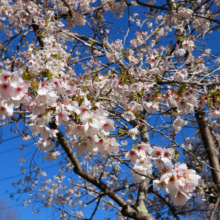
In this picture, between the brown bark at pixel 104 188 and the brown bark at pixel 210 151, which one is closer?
the brown bark at pixel 104 188

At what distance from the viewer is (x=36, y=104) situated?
4.17ft

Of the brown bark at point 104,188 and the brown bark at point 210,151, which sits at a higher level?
the brown bark at point 210,151

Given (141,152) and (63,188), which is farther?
(63,188)

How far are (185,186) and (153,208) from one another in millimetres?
4591

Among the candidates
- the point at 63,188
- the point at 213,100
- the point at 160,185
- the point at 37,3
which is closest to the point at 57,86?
the point at 160,185

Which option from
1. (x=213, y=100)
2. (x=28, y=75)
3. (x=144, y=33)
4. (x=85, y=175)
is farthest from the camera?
(x=144, y=33)

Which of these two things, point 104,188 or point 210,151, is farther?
point 210,151

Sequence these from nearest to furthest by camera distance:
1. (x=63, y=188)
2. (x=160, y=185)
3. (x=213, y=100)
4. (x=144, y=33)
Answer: (x=160, y=185) < (x=213, y=100) < (x=144, y=33) < (x=63, y=188)

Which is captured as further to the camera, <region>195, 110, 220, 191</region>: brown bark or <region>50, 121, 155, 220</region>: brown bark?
<region>195, 110, 220, 191</region>: brown bark

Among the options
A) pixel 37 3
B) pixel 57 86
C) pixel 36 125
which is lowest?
pixel 36 125

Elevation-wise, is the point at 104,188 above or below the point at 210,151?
below

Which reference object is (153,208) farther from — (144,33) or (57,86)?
(57,86)

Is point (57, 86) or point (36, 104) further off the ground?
point (57, 86)

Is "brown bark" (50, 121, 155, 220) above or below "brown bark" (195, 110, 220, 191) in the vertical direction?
below
